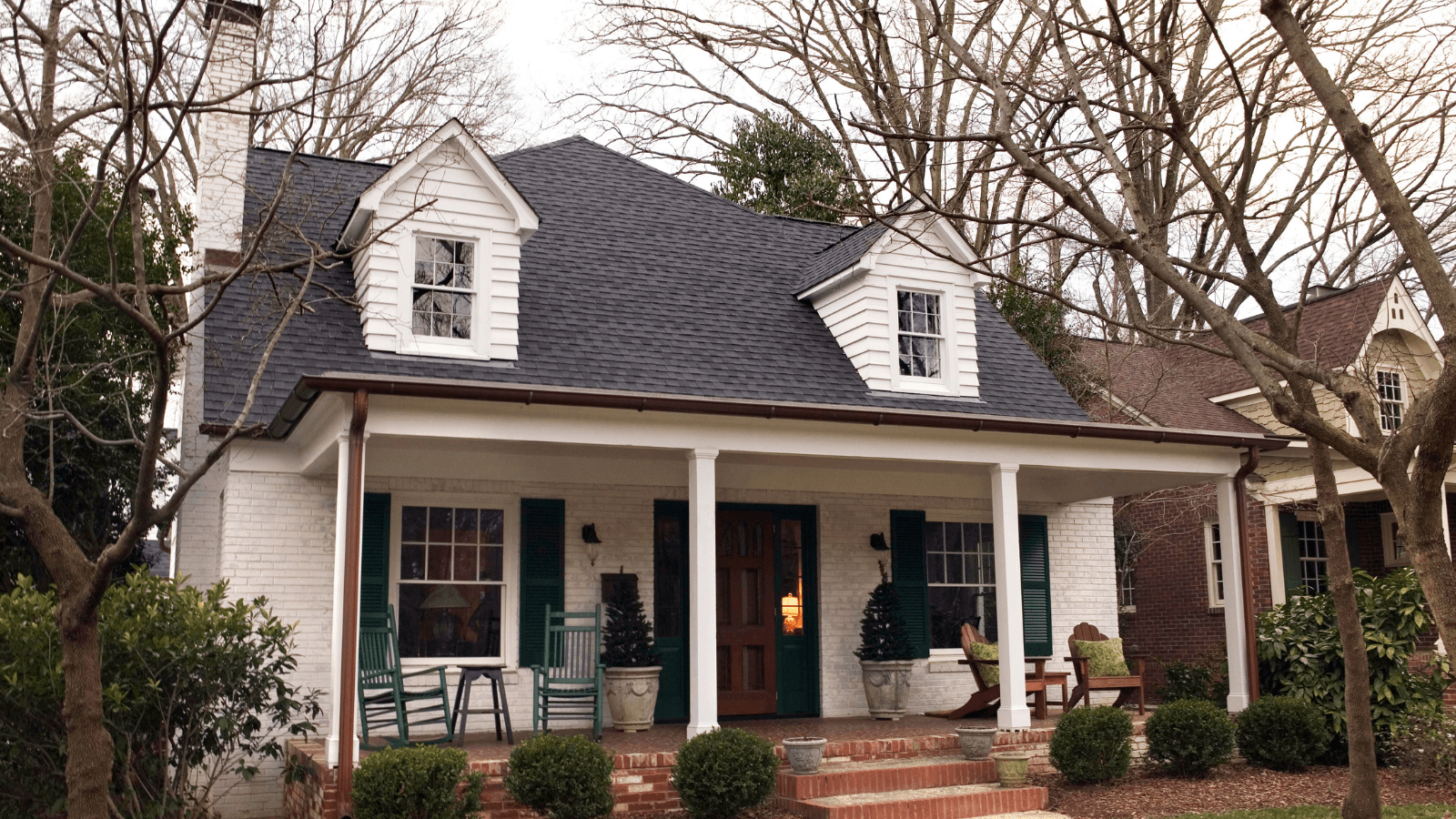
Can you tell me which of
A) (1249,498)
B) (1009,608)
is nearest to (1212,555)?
(1249,498)

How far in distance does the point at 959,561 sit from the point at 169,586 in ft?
27.1

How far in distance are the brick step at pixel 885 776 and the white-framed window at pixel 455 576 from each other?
3335 mm

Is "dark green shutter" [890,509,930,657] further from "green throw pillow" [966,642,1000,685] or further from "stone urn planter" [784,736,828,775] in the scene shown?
"stone urn planter" [784,736,828,775]

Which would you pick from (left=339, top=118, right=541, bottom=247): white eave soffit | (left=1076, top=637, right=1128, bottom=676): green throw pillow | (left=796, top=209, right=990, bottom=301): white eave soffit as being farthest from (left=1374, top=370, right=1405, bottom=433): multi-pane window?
(left=339, top=118, right=541, bottom=247): white eave soffit

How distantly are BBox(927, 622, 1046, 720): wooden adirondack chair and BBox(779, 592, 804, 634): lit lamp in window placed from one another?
66.0 inches

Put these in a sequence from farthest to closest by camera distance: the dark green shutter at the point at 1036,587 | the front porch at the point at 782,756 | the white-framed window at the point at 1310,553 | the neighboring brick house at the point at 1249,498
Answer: the white-framed window at the point at 1310,553 < the neighboring brick house at the point at 1249,498 < the dark green shutter at the point at 1036,587 < the front porch at the point at 782,756

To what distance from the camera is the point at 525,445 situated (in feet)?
34.1

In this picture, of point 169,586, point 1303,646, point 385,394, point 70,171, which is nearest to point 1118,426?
point 1303,646

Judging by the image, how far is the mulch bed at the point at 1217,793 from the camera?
31.3 ft

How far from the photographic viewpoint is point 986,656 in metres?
12.2

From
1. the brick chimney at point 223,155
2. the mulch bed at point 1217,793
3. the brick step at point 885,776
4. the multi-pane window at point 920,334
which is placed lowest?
the mulch bed at point 1217,793

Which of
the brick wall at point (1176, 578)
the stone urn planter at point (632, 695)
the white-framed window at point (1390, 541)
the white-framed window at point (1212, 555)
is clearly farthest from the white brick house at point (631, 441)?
the white-framed window at point (1390, 541)

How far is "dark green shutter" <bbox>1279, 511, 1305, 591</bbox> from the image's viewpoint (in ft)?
62.9

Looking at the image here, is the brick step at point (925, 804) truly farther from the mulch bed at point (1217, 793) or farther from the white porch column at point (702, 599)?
the white porch column at point (702, 599)
